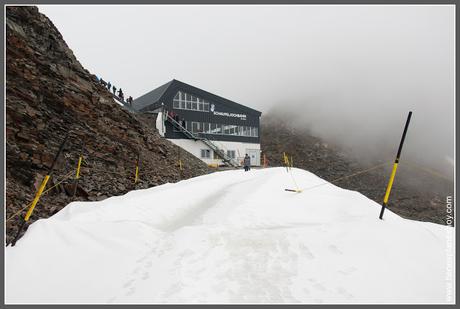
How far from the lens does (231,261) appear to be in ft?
17.0

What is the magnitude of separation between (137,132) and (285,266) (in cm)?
1646

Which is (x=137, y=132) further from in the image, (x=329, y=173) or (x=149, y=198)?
(x=329, y=173)

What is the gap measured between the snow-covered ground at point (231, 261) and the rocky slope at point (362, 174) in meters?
46.1

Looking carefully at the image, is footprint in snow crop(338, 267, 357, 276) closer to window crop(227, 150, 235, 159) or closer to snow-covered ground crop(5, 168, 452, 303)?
snow-covered ground crop(5, 168, 452, 303)

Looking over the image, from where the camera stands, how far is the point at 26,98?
10891 mm

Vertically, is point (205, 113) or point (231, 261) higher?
point (205, 113)

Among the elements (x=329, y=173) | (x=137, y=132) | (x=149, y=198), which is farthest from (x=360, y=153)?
(x=149, y=198)

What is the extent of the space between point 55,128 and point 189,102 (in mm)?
28085

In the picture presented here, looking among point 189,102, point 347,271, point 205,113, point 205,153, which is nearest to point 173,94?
point 189,102

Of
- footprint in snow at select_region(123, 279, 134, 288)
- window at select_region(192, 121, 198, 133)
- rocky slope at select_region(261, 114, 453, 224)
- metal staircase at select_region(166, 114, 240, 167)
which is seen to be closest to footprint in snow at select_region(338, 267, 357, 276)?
footprint in snow at select_region(123, 279, 134, 288)

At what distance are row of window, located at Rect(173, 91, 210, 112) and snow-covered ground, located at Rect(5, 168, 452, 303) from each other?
32024mm

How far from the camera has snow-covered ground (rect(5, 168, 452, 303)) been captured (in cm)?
425

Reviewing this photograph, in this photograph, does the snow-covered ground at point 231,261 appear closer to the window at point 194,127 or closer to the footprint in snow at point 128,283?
the footprint in snow at point 128,283

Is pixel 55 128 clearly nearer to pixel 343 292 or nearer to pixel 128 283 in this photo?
pixel 128 283
